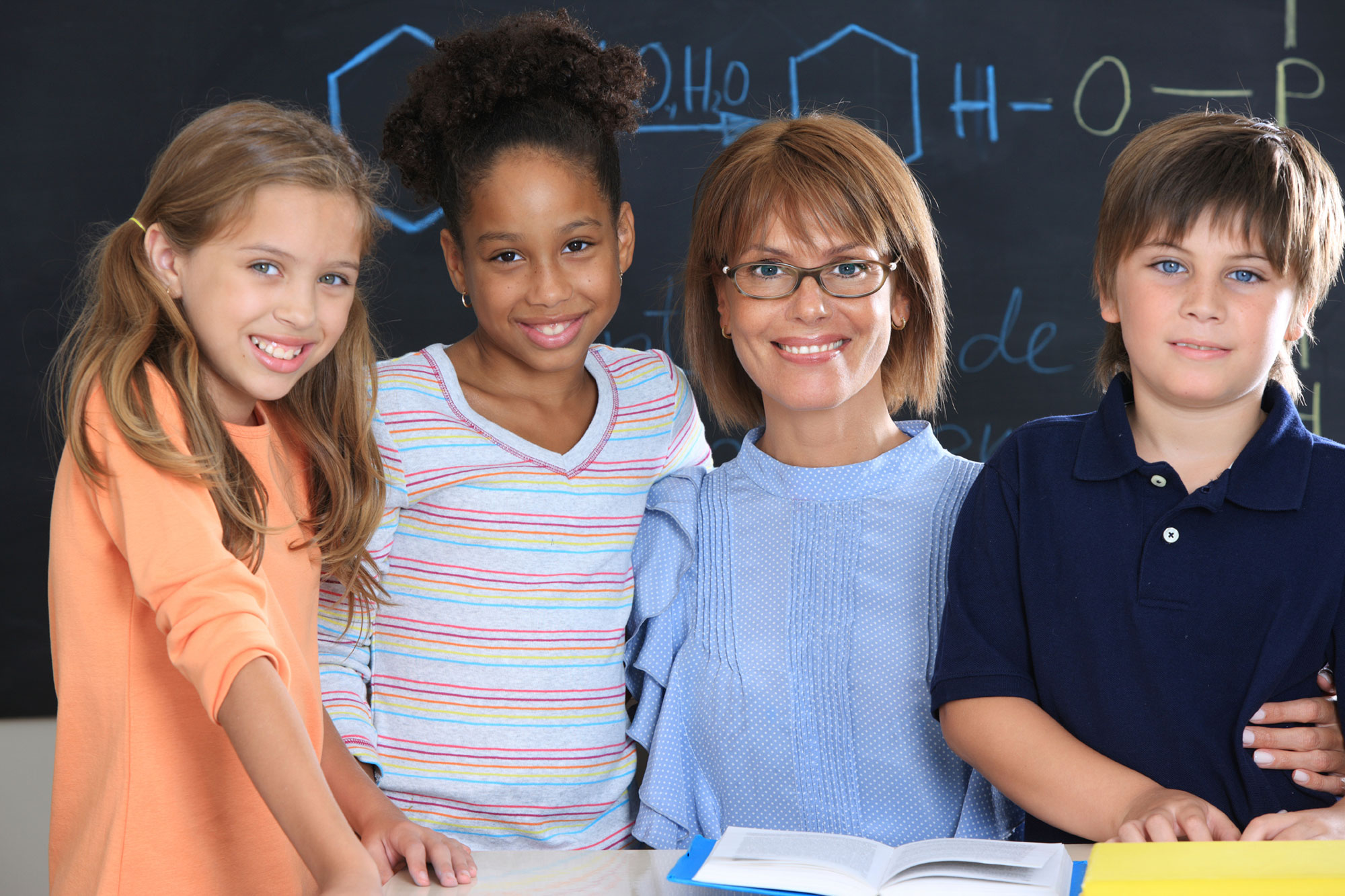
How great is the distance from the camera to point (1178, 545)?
112 cm

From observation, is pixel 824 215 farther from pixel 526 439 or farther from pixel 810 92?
pixel 810 92

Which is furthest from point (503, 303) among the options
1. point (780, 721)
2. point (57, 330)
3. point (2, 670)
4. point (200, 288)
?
point (2, 670)

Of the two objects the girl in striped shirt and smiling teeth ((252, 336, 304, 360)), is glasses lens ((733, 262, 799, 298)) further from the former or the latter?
smiling teeth ((252, 336, 304, 360))

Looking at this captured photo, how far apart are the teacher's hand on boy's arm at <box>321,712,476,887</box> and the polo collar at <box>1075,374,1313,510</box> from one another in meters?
0.76

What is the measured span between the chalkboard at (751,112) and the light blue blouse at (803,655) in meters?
0.98

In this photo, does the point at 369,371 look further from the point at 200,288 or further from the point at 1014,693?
the point at 1014,693

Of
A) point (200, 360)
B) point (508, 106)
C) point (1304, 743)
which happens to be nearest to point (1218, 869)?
point (1304, 743)

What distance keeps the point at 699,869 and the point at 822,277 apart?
747 mm

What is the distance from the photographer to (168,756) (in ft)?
3.49

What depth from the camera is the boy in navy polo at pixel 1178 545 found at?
1090mm

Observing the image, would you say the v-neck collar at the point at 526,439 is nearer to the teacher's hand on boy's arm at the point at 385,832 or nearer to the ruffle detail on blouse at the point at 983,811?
the teacher's hand on boy's arm at the point at 385,832

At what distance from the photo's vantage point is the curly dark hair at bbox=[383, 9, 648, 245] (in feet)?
4.89

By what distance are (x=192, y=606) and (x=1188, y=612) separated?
0.94m

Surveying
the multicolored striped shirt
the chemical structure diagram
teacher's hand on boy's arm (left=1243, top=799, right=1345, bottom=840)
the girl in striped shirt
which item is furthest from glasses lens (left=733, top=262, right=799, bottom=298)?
the chemical structure diagram
